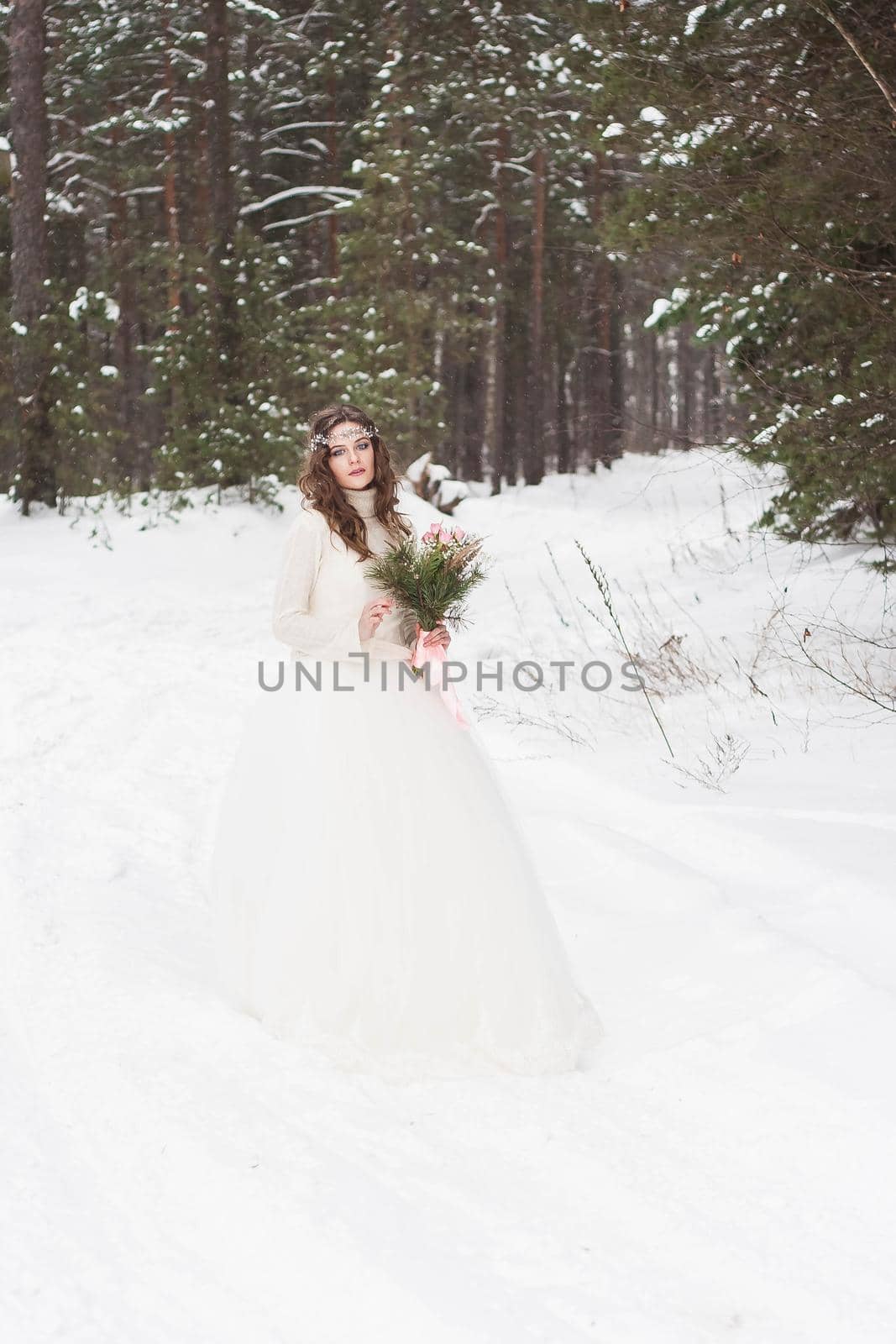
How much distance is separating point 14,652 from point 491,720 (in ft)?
13.4

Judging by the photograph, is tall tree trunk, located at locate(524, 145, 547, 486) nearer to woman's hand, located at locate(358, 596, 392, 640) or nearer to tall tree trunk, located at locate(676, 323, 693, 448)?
tall tree trunk, located at locate(676, 323, 693, 448)

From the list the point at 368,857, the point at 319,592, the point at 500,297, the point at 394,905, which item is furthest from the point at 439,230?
the point at 394,905

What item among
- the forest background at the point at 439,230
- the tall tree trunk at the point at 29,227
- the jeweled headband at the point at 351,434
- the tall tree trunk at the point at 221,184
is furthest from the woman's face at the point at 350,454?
the tall tree trunk at the point at 221,184

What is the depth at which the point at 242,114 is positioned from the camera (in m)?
21.8

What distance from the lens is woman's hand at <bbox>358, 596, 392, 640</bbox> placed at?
3.56 m

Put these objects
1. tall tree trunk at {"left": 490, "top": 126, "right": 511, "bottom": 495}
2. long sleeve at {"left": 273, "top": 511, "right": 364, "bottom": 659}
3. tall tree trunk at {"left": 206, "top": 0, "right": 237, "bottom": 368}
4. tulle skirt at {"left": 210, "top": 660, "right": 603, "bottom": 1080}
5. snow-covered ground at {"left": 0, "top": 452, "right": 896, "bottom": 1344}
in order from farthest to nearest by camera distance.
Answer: tall tree trunk at {"left": 490, "top": 126, "right": 511, "bottom": 495} < tall tree trunk at {"left": 206, "top": 0, "right": 237, "bottom": 368} < long sleeve at {"left": 273, "top": 511, "right": 364, "bottom": 659} < tulle skirt at {"left": 210, "top": 660, "right": 603, "bottom": 1080} < snow-covered ground at {"left": 0, "top": 452, "right": 896, "bottom": 1344}

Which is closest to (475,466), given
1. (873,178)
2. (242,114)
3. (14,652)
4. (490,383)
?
(490,383)

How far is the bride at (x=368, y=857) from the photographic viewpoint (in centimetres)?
329

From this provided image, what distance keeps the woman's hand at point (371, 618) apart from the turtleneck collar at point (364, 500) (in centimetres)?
39

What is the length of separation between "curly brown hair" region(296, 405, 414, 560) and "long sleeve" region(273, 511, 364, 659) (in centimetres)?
7

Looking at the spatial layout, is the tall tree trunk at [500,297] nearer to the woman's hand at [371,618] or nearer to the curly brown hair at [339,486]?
the curly brown hair at [339,486]

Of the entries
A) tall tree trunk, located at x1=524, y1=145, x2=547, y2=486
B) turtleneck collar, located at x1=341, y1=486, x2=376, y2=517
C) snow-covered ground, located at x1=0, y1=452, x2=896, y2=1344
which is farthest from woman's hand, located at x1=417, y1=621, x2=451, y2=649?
tall tree trunk, located at x1=524, y1=145, x2=547, y2=486

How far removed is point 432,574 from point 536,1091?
63.2 inches

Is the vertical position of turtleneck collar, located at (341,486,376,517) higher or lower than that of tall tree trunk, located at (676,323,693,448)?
lower
